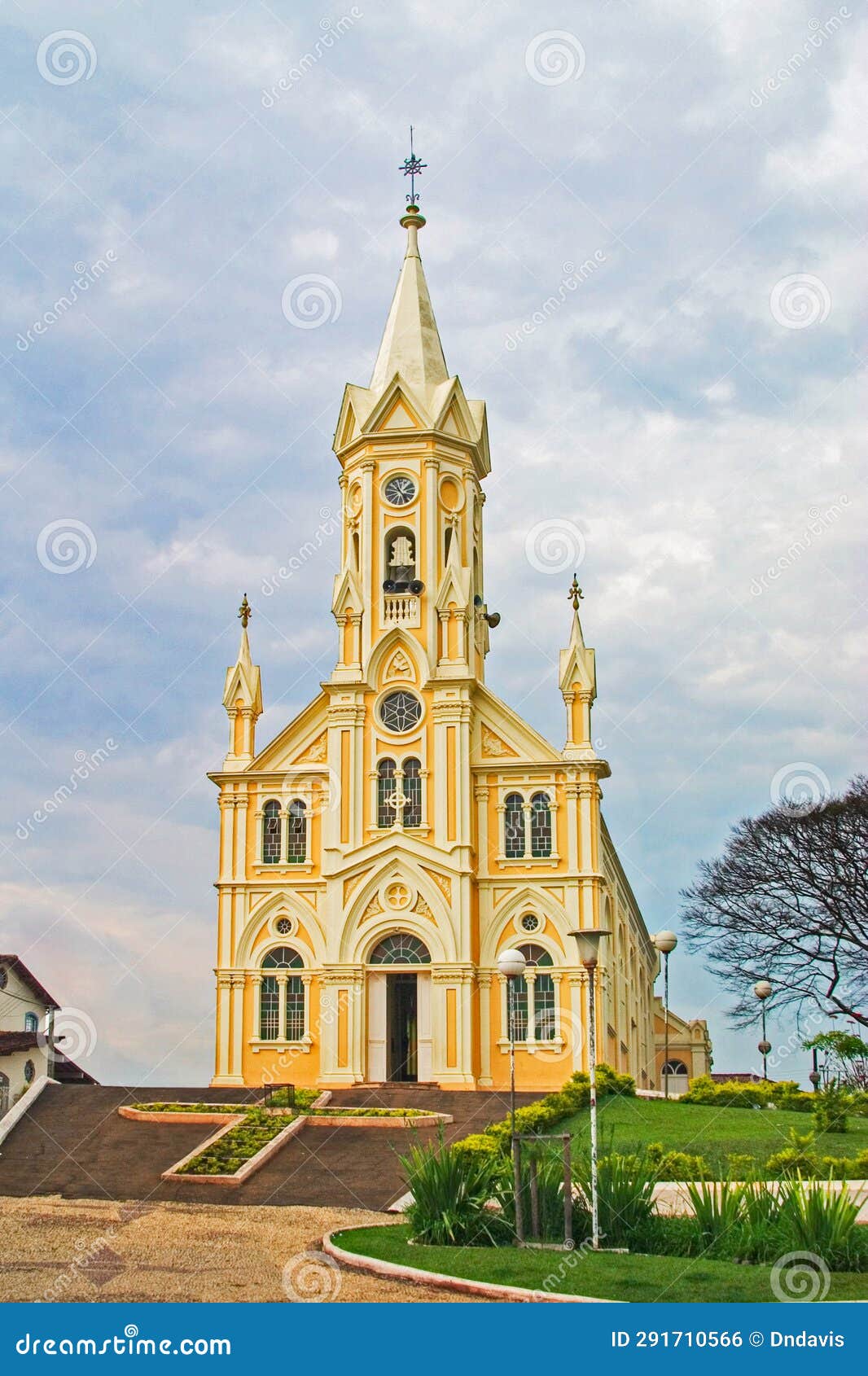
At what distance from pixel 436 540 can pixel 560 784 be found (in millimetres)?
8117

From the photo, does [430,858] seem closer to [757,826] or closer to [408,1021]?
[408,1021]

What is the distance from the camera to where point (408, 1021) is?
41062mm

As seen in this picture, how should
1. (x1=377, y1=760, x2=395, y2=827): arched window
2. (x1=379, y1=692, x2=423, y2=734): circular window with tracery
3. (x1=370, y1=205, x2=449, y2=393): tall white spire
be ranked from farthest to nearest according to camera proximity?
(x1=370, y1=205, x2=449, y2=393): tall white spire → (x1=379, y1=692, x2=423, y2=734): circular window with tracery → (x1=377, y1=760, x2=395, y2=827): arched window

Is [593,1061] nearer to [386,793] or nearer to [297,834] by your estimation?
[386,793]

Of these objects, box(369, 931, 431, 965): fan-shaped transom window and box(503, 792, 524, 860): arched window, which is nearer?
box(369, 931, 431, 965): fan-shaped transom window

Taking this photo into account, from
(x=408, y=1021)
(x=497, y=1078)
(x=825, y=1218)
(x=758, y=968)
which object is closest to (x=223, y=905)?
(x=408, y=1021)

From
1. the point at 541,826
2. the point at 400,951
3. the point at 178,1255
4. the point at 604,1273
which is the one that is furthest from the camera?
the point at 541,826

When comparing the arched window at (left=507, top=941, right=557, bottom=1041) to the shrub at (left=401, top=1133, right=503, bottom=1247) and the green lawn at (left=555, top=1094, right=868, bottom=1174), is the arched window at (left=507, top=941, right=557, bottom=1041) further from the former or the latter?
the shrub at (left=401, top=1133, right=503, bottom=1247)

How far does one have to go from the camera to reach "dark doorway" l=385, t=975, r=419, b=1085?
40688mm

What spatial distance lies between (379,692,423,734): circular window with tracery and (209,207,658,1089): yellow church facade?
1.8 inches

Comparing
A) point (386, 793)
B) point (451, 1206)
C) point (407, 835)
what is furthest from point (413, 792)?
point (451, 1206)

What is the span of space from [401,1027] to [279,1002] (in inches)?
139

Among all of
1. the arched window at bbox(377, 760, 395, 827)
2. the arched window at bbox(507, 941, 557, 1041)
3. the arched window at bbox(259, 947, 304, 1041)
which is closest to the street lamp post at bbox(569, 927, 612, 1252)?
the arched window at bbox(507, 941, 557, 1041)

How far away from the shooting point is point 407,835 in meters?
41.6
